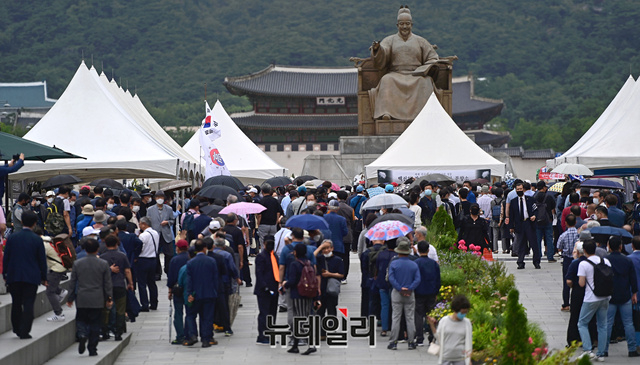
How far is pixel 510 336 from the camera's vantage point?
20.9ft

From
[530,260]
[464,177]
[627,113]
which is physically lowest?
[530,260]

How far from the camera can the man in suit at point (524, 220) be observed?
14.3m

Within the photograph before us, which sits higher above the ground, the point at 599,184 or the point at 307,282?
the point at 599,184

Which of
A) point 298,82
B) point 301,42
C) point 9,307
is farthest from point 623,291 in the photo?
point 301,42

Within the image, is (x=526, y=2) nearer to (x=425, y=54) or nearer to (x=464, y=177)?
(x=425, y=54)

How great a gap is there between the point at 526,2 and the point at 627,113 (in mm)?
77737

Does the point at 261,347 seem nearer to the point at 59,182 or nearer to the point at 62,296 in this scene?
the point at 62,296

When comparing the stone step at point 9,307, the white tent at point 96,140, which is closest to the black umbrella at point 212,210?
the stone step at point 9,307

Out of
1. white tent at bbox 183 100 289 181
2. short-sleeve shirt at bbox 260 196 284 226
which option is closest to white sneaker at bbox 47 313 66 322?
short-sleeve shirt at bbox 260 196 284 226

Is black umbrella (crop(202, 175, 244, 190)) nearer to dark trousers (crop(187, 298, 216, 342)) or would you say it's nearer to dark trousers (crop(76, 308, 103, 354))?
dark trousers (crop(187, 298, 216, 342))

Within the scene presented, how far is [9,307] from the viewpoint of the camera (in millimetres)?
8719

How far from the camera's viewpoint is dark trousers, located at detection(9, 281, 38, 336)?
8219 millimetres

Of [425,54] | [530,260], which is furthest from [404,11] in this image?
[530,260]

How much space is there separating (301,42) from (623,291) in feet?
263
